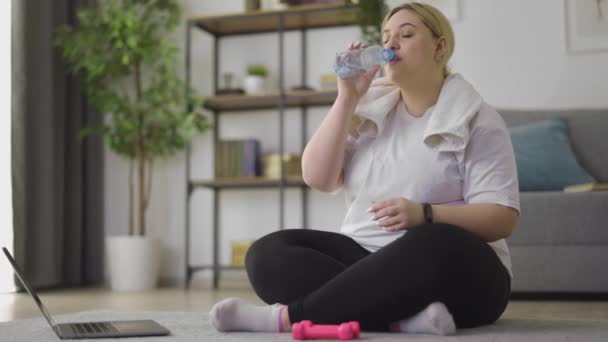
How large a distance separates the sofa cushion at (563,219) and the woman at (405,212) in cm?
155

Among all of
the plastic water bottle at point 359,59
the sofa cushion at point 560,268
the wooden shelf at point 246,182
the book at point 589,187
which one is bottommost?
the sofa cushion at point 560,268

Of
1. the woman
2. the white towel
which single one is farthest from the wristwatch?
the white towel

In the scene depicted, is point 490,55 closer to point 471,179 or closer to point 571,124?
point 571,124

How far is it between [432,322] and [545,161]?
86.3 inches

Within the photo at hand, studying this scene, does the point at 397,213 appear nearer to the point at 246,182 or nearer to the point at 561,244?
the point at 561,244

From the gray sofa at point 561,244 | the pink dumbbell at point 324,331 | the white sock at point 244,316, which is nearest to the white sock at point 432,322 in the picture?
the pink dumbbell at point 324,331

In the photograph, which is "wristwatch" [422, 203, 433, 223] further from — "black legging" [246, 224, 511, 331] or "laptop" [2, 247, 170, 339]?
"laptop" [2, 247, 170, 339]

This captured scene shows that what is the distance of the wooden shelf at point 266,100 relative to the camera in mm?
4094

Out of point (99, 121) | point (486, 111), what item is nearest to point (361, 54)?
point (486, 111)

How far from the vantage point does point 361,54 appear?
166 centimetres

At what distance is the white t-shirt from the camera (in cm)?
160

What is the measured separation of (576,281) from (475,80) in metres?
1.47

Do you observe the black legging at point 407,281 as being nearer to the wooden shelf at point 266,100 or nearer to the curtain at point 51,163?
the wooden shelf at point 266,100

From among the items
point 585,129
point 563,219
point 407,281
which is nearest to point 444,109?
point 407,281
